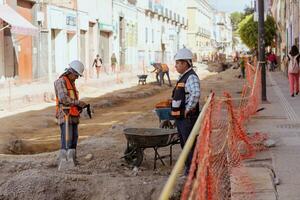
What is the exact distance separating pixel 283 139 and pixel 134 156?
2550 mm

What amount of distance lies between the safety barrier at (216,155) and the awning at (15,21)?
58.6 ft

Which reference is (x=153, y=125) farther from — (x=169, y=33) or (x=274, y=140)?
(x=169, y=33)

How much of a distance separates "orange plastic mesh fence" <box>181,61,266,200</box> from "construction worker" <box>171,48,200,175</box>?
0.27 metres

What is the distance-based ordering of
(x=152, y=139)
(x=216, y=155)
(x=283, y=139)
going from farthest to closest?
(x=283, y=139)
(x=152, y=139)
(x=216, y=155)

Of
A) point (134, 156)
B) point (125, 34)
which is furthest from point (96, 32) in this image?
point (134, 156)

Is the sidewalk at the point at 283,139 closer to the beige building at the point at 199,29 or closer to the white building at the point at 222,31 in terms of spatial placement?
the beige building at the point at 199,29

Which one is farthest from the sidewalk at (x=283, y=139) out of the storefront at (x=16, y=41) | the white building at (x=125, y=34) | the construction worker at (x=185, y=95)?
the white building at (x=125, y=34)

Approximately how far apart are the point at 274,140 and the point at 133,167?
2404 mm

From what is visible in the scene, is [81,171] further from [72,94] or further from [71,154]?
[72,94]

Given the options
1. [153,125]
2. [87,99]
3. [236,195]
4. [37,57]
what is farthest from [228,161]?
[37,57]

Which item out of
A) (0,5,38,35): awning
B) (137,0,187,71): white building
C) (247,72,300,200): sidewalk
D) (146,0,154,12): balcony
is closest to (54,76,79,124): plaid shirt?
(247,72,300,200): sidewalk

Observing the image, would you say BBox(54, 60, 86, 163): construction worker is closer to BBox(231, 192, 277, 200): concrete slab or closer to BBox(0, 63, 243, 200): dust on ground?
BBox(0, 63, 243, 200): dust on ground

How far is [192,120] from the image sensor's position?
8.01 m

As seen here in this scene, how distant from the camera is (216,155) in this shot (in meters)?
8.09
